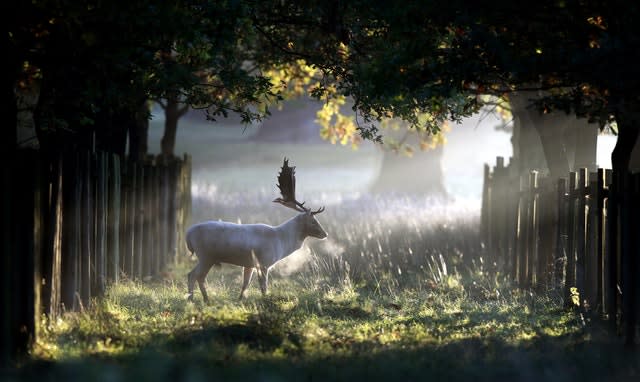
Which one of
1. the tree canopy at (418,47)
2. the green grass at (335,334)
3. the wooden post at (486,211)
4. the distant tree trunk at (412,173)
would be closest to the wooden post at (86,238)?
the green grass at (335,334)

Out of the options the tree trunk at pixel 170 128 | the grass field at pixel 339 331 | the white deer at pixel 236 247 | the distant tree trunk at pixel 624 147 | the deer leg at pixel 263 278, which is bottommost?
the grass field at pixel 339 331

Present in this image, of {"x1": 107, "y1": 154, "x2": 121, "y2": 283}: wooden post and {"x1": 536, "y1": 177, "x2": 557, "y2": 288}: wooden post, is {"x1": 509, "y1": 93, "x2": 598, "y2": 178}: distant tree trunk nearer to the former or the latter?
{"x1": 536, "y1": 177, "x2": 557, "y2": 288}: wooden post

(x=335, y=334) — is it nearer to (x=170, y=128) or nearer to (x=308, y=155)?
(x=170, y=128)

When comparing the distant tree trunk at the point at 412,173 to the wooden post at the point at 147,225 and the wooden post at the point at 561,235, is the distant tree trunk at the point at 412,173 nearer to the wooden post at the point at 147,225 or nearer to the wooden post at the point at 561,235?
the wooden post at the point at 147,225

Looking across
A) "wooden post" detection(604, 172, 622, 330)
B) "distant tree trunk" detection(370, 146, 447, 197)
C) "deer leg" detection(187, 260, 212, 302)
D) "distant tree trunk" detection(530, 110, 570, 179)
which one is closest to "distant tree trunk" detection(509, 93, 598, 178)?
"distant tree trunk" detection(530, 110, 570, 179)

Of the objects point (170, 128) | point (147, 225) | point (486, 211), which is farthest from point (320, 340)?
point (170, 128)

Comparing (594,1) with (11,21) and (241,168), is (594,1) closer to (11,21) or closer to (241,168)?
(11,21)

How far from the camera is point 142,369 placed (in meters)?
6.77

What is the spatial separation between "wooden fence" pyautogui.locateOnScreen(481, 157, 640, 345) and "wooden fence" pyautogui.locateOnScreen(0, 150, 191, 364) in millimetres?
5852

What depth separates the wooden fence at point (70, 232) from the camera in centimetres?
708

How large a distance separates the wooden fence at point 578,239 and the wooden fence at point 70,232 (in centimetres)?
585

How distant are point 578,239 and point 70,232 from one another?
6207 millimetres

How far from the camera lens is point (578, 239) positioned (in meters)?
9.91

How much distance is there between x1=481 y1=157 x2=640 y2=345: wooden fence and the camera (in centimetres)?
798
